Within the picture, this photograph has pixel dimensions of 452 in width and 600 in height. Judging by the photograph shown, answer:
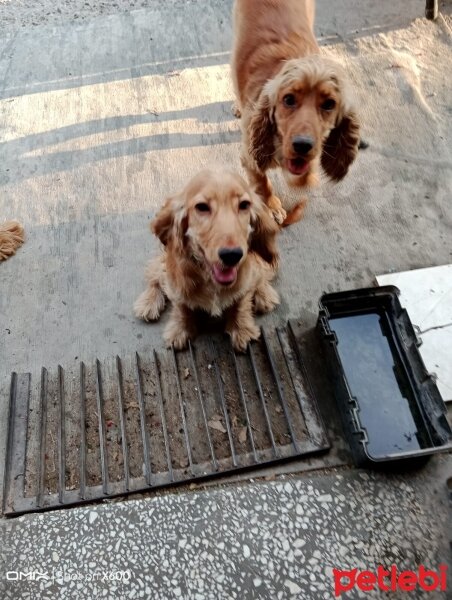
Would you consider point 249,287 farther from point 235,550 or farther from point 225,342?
point 235,550

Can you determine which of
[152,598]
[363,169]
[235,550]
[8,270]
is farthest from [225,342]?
[363,169]

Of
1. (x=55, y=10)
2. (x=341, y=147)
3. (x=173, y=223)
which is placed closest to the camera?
(x=173, y=223)

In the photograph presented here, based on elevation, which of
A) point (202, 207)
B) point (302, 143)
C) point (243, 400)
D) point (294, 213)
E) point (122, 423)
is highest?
point (302, 143)

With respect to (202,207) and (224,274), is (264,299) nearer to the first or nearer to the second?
(224,274)

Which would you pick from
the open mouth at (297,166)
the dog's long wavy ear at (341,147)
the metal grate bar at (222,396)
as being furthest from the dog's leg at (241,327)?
the dog's long wavy ear at (341,147)

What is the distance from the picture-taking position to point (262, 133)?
2.17 metres

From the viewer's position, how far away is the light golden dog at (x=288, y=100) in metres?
1.95

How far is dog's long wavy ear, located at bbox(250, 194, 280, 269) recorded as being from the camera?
1.79 meters

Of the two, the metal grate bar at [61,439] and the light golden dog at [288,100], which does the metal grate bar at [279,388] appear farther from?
the metal grate bar at [61,439]

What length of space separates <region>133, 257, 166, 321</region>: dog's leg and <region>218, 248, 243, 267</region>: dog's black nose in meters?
0.71

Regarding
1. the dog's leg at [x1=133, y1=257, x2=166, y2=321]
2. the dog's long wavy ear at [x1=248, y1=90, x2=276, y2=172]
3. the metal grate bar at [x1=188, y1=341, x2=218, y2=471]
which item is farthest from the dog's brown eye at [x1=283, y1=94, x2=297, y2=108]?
the metal grate bar at [x1=188, y1=341, x2=218, y2=471]

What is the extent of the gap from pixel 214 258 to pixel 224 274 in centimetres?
10

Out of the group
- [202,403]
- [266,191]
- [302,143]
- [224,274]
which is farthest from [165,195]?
[202,403]

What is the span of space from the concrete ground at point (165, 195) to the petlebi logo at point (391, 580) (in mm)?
33
